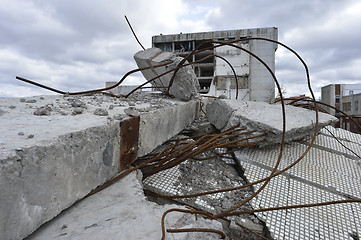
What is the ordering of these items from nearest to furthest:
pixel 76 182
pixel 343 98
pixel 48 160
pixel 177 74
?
pixel 48 160, pixel 76 182, pixel 177 74, pixel 343 98

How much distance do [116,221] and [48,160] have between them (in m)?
0.39

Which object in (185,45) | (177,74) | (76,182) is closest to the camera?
(76,182)

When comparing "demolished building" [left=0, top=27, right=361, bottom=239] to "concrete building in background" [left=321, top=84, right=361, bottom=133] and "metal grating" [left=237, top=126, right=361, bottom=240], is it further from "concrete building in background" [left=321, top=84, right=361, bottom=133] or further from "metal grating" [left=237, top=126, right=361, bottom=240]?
"concrete building in background" [left=321, top=84, right=361, bottom=133]

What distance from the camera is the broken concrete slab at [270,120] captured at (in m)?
1.99

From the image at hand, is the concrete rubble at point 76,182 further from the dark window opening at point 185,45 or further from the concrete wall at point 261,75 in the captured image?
the dark window opening at point 185,45

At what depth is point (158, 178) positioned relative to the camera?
166 centimetres

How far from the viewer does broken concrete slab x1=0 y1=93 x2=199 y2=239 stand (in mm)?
695

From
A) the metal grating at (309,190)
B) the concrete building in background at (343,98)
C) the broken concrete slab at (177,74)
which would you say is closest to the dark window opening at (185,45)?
the concrete building in background at (343,98)

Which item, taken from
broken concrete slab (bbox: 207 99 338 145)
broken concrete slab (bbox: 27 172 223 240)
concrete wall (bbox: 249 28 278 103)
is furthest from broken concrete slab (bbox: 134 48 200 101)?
concrete wall (bbox: 249 28 278 103)

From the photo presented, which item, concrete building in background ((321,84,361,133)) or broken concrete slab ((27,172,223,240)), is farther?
concrete building in background ((321,84,361,133))

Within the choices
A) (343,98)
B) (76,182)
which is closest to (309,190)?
(76,182)

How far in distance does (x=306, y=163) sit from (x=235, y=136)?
73 centimetres

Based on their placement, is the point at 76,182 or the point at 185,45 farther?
the point at 185,45

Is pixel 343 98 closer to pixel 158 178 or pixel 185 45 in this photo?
pixel 158 178
